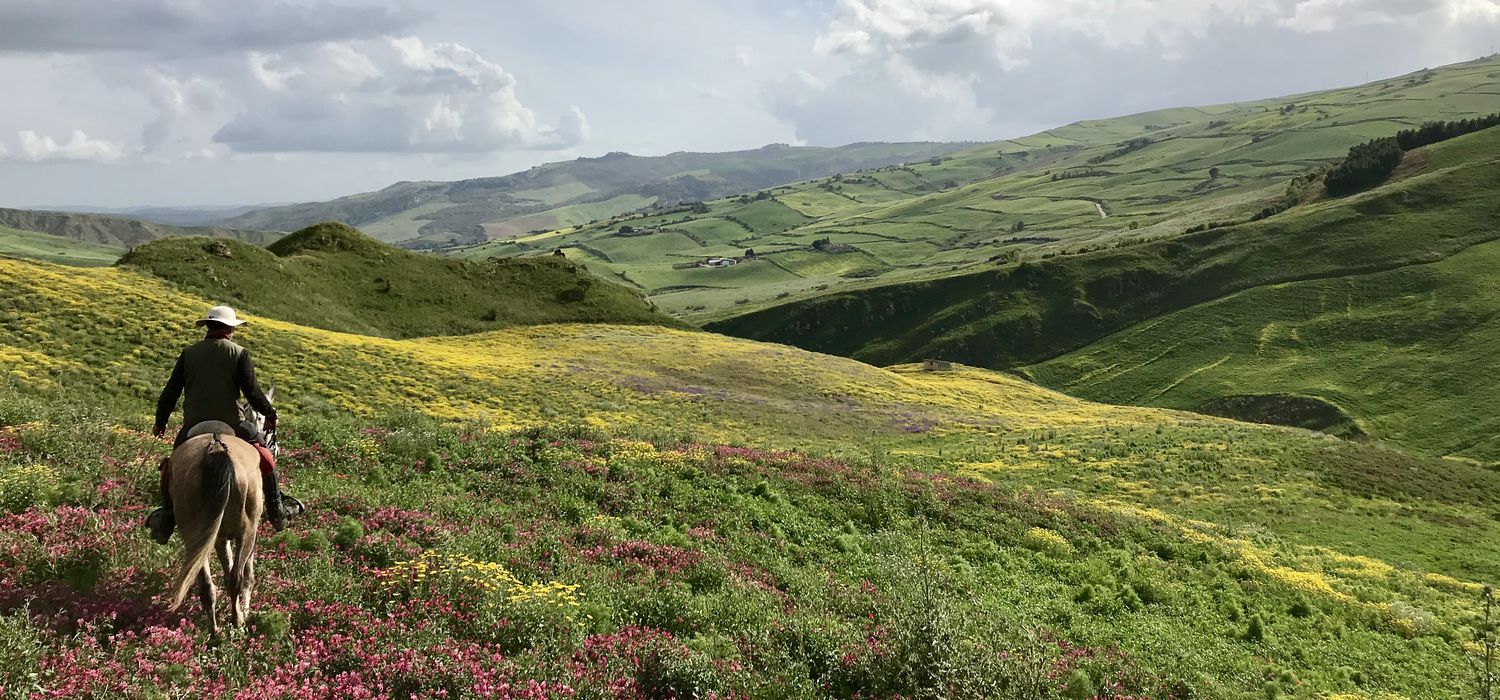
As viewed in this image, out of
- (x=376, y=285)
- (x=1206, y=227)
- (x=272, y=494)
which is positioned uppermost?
(x=1206, y=227)

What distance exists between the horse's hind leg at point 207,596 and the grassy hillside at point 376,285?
5857 centimetres

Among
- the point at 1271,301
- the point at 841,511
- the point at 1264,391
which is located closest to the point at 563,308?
the point at 841,511

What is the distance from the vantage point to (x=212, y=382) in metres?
10.0

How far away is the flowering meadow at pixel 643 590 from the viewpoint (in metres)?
9.11

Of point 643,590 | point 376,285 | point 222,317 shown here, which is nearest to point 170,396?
point 222,317

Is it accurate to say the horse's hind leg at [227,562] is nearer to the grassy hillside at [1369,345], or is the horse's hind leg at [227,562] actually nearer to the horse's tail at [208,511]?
the horse's tail at [208,511]

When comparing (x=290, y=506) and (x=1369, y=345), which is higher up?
(x=290, y=506)

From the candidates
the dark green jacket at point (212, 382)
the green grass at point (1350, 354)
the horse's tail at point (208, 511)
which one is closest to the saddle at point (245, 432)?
the dark green jacket at point (212, 382)

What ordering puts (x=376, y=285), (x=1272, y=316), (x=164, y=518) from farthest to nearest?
(x=1272, y=316), (x=376, y=285), (x=164, y=518)

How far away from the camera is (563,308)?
285 feet

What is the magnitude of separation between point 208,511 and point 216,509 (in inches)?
3.7

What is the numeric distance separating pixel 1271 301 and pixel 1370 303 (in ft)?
39.3

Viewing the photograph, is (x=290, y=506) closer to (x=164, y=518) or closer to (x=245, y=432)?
(x=245, y=432)

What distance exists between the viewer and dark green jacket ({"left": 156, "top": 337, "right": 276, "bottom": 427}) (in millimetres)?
9961
